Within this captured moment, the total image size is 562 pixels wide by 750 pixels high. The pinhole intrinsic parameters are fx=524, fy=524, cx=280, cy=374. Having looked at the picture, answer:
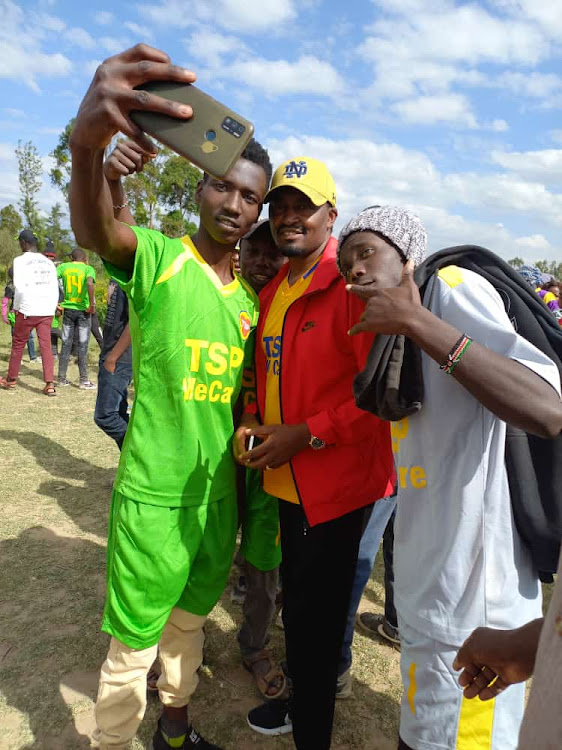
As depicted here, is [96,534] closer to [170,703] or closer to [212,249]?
[170,703]

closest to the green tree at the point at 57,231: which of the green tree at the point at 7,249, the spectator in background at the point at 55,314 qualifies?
the green tree at the point at 7,249

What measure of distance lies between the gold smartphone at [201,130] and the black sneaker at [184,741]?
6.80 ft

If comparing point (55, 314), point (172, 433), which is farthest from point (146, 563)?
point (55, 314)

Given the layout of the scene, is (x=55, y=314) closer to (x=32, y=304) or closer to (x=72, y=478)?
(x=32, y=304)

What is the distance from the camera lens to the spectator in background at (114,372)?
413 centimetres

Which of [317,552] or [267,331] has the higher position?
[267,331]

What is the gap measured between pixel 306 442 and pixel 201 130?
105 cm

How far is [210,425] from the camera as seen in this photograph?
1887 mm

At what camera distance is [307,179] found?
1.89 metres

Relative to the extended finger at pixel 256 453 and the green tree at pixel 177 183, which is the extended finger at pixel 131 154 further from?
the green tree at pixel 177 183

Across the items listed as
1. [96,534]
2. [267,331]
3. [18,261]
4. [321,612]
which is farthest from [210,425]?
[18,261]

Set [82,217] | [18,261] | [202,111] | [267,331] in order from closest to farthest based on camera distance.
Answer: [202,111] < [82,217] < [267,331] < [18,261]

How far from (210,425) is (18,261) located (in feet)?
23.1

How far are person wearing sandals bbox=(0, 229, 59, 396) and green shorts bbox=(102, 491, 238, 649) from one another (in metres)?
6.54
